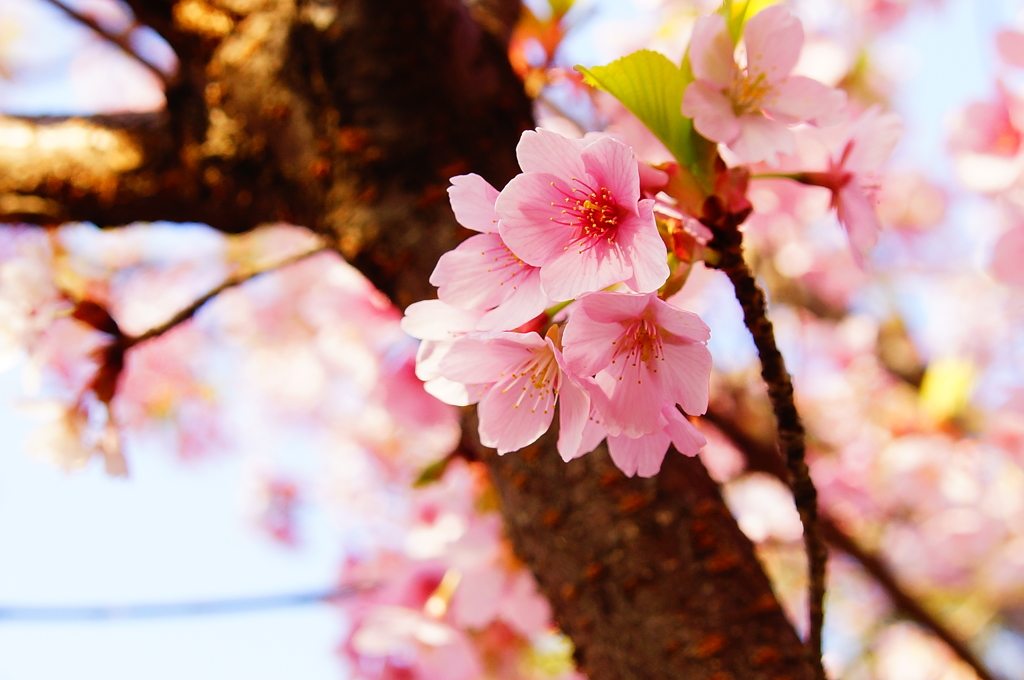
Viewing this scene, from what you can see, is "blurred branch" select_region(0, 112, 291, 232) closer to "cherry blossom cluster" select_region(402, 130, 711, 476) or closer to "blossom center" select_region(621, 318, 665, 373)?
"cherry blossom cluster" select_region(402, 130, 711, 476)

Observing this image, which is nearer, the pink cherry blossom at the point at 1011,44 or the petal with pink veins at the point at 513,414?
the petal with pink veins at the point at 513,414

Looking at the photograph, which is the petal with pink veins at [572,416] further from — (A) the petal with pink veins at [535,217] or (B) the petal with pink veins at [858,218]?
(B) the petal with pink veins at [858,218]

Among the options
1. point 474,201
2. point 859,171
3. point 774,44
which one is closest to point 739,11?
point 774,44

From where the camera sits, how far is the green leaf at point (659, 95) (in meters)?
0.48

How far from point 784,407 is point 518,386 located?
183mm

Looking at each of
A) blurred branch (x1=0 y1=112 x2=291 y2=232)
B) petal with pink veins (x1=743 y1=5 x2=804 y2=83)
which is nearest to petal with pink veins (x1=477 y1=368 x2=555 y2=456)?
petal with pink veins (x1=743 y1=5 x2=804 y2=83)

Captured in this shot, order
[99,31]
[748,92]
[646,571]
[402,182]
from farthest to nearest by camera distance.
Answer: [99,31]
[402,182]
[646,571]
[748,92]

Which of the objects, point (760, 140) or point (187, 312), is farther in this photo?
point (187, 312)

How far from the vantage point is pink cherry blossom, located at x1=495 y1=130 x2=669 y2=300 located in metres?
0.41

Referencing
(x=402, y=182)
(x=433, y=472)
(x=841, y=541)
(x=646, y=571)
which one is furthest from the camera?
(x=841, y=541)

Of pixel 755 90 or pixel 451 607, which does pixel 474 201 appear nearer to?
pixel 755 90

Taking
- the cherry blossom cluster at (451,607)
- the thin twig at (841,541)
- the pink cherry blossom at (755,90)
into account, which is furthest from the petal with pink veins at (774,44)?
the thin twig at (841,541)

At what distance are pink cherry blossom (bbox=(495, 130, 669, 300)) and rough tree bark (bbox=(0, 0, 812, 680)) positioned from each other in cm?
30

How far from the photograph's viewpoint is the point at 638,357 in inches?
17.7
